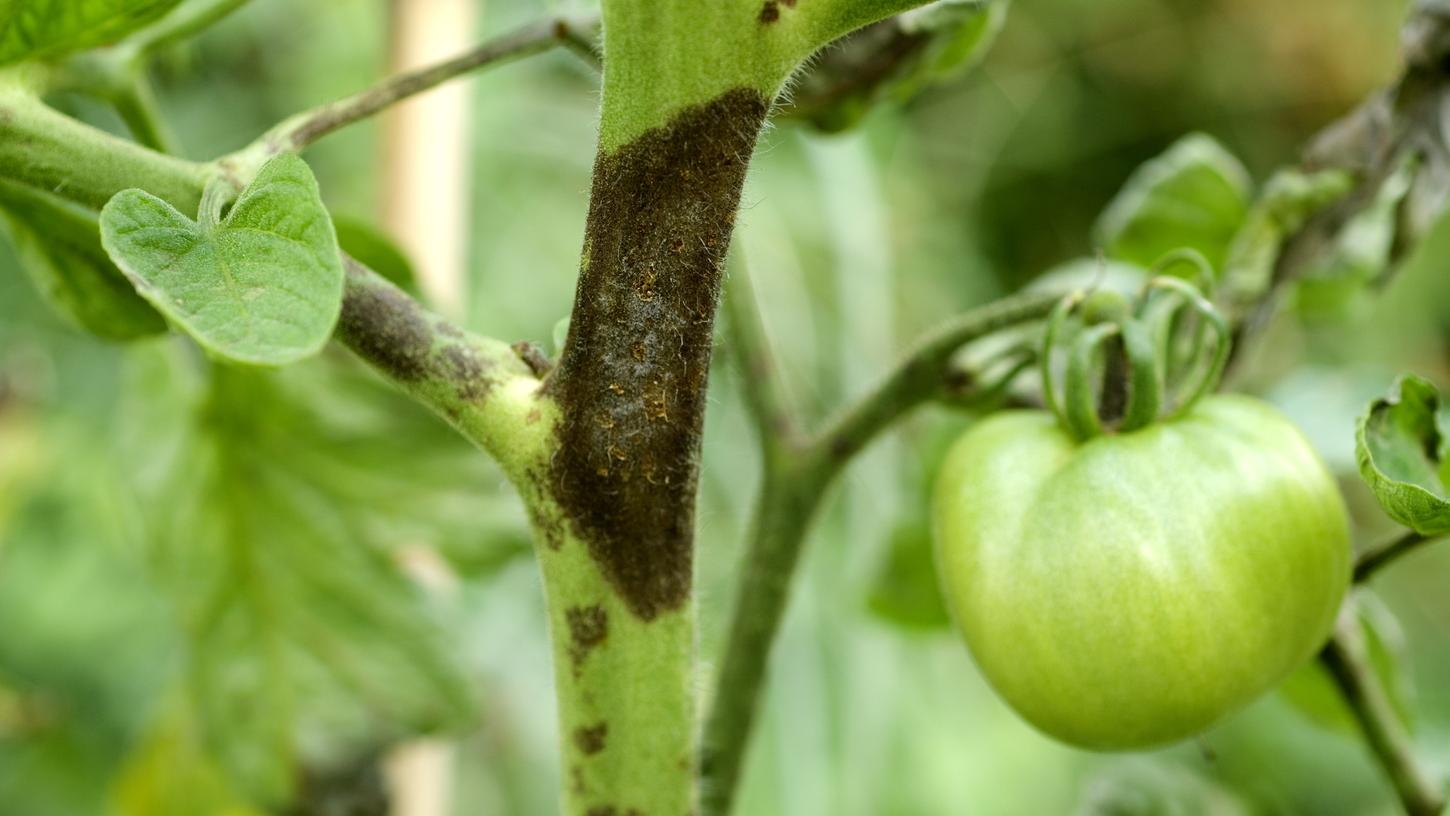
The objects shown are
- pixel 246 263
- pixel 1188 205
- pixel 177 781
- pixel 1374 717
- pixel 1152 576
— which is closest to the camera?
pixel 246 263

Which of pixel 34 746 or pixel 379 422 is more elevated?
pixel 379 422

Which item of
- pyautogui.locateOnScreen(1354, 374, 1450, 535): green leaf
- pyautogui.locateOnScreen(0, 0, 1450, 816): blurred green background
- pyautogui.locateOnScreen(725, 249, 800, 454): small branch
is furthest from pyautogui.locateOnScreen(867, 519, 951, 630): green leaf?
pyautogui.locateOnScreen(1354, 374, 1450, 535): green leaf

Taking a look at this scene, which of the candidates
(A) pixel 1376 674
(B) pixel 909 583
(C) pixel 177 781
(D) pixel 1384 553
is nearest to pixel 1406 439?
(D) pixel 1384 553

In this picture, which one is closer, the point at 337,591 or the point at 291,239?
the point at 291,239

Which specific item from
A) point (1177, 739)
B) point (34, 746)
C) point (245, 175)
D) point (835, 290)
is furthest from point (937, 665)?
point (245, 175)

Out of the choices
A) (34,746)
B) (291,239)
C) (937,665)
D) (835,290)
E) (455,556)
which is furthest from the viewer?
(835,290)

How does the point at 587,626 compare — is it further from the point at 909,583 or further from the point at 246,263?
the point at 909,583

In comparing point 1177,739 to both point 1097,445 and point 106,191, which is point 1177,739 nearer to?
point 1097,445
